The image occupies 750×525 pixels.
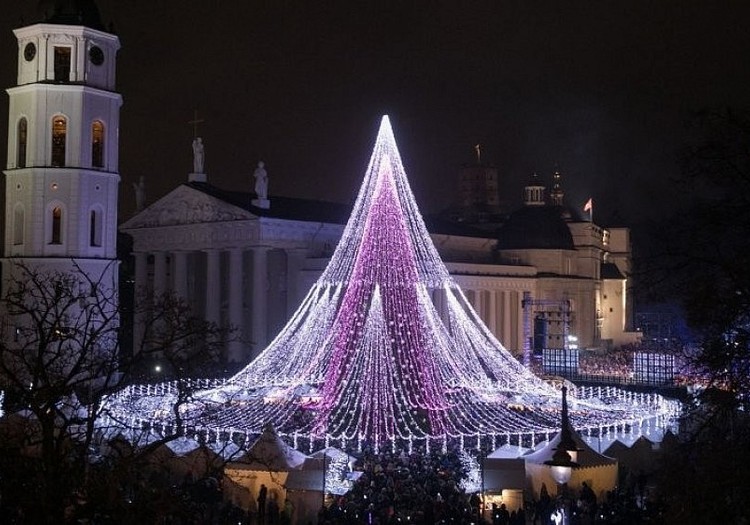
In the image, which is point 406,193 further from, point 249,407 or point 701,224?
point 701,224

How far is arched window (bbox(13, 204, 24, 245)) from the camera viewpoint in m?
50.3

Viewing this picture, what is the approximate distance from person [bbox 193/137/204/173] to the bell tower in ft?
47.1

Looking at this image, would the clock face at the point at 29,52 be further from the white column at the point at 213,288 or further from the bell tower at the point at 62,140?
the white column at the point at 213,288

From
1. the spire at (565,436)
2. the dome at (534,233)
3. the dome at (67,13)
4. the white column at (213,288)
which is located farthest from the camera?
the dome at (534,233)

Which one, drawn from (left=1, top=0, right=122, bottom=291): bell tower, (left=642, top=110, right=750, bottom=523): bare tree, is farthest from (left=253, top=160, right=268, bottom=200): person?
(left=642, top=110, right=750, bottom=523): bare tree

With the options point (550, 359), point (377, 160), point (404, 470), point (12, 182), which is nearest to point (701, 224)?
point (404, 470)

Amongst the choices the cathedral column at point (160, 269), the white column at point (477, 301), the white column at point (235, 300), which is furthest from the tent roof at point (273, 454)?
the white column at point (477, 301)

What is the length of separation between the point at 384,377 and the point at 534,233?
2333 inches

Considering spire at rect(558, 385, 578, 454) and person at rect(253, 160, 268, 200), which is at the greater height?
person at rect(253, 160, 268, 200)

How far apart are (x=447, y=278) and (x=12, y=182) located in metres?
23.7

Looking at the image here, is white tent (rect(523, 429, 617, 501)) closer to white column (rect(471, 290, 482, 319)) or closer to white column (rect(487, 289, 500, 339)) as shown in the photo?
white column (rect(471, 290, 482, 319))

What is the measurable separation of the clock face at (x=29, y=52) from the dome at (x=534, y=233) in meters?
49.6

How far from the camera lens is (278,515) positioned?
25.9 metres

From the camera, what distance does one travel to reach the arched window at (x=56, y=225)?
49.7 meters
